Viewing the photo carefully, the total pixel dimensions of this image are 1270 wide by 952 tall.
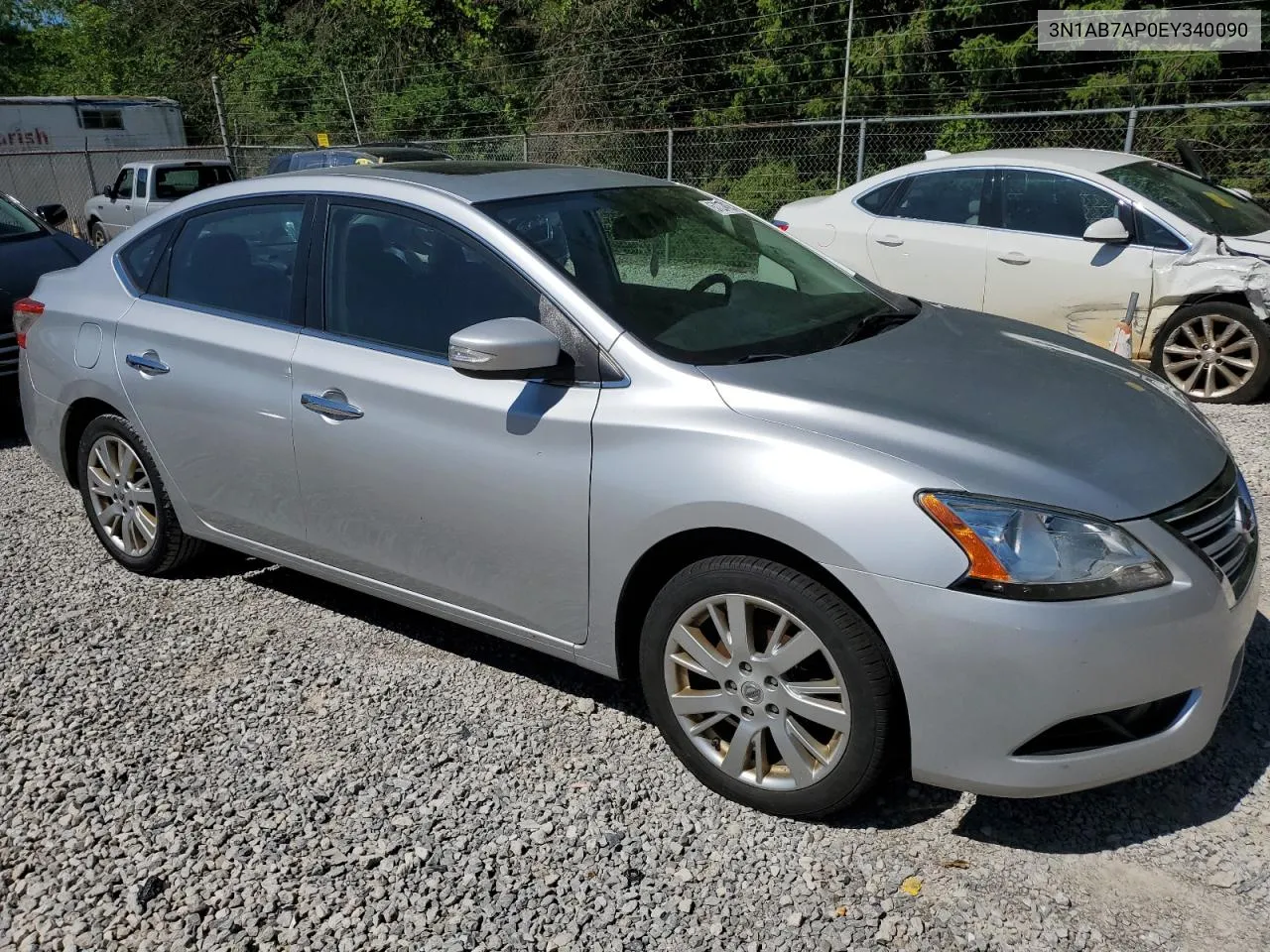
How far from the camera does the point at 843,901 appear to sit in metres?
2.61

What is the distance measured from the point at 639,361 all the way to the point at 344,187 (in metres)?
1.43

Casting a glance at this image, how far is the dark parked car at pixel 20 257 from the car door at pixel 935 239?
5.91m

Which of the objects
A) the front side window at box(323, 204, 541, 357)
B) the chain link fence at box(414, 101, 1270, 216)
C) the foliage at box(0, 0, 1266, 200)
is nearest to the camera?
the front side window at box(323, 204, 541, 357)

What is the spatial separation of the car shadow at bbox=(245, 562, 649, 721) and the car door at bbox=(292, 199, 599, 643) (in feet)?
1.58

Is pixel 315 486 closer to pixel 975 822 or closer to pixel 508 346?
pixel 508 346

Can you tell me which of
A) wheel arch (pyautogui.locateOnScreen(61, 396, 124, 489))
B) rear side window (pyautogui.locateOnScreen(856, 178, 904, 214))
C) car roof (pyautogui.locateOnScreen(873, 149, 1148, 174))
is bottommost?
wheel arch (pyautogui.locateOnScreen(61, 396, 124, 489))

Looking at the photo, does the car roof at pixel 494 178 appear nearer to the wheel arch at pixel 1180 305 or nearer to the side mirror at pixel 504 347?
the side mirror at pixel 504 347

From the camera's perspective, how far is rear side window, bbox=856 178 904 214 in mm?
8210

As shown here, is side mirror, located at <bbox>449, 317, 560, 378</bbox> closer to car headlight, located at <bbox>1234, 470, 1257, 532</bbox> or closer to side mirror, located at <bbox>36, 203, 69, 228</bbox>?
car headlight, located at <bbox>1234, 470, 1257, 532</bbox>

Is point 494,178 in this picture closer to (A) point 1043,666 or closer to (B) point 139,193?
(A) point 1043,666

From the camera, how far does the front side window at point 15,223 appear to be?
7939mm

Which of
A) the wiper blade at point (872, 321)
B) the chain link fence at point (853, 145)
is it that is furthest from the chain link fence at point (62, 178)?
the wiper blade at point (872, 321)

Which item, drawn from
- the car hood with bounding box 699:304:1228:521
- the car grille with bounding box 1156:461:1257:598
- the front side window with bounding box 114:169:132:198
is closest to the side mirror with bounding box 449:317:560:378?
the car hood with bounding box 699:304:1228:521

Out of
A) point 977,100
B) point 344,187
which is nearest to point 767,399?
point 344,187
